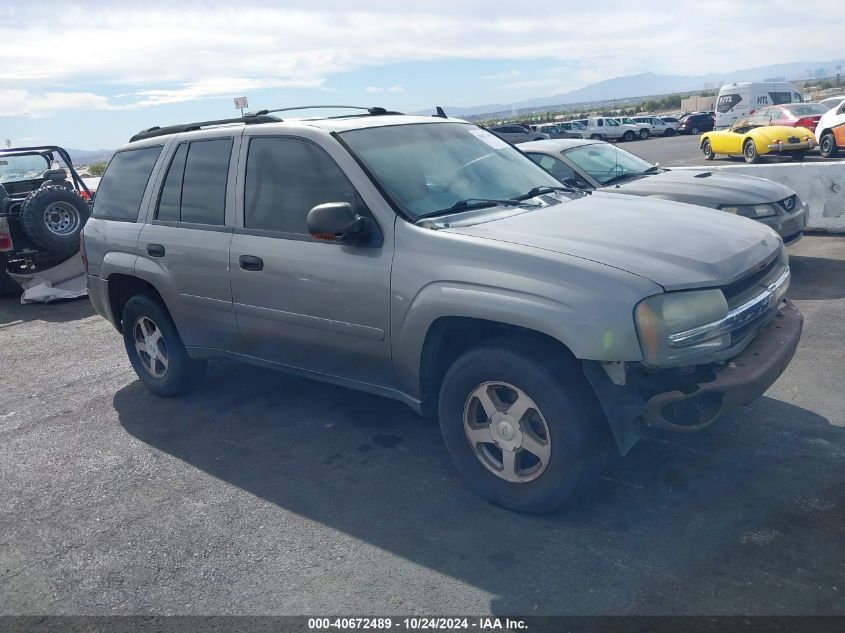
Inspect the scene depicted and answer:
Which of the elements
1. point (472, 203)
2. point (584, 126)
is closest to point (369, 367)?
point (472, 203)

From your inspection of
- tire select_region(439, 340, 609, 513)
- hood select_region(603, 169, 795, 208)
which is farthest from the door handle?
hood select_region(603, 169, 795, 208)

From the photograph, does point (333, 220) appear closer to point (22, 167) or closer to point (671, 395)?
point (671, 395)

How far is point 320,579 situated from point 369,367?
1238 mm

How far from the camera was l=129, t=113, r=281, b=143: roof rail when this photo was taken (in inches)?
193

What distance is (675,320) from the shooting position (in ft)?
10.7

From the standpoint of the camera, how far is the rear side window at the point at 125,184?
5.48 m

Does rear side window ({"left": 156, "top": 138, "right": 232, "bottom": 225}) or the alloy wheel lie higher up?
rear side window ({"left": 156, "top": 138, "right": 232, "bottom": 225})

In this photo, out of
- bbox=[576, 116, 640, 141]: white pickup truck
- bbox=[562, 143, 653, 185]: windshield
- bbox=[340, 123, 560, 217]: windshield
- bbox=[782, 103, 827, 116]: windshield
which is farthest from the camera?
bbox=[576, 116, 640, 141]: white pickup truck

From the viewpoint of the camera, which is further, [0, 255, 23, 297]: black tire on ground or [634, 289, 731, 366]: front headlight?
[0, 255, 23, 297]: black tire on ground

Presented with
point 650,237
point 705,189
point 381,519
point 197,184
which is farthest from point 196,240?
point 705,189

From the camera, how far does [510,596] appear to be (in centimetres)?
309

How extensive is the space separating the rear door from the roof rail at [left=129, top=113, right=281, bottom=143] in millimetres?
224

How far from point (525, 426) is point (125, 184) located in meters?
3.72

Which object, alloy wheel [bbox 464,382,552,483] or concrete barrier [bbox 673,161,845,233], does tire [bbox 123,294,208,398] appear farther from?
concrete barrier [bbox 673,161,845,233]
